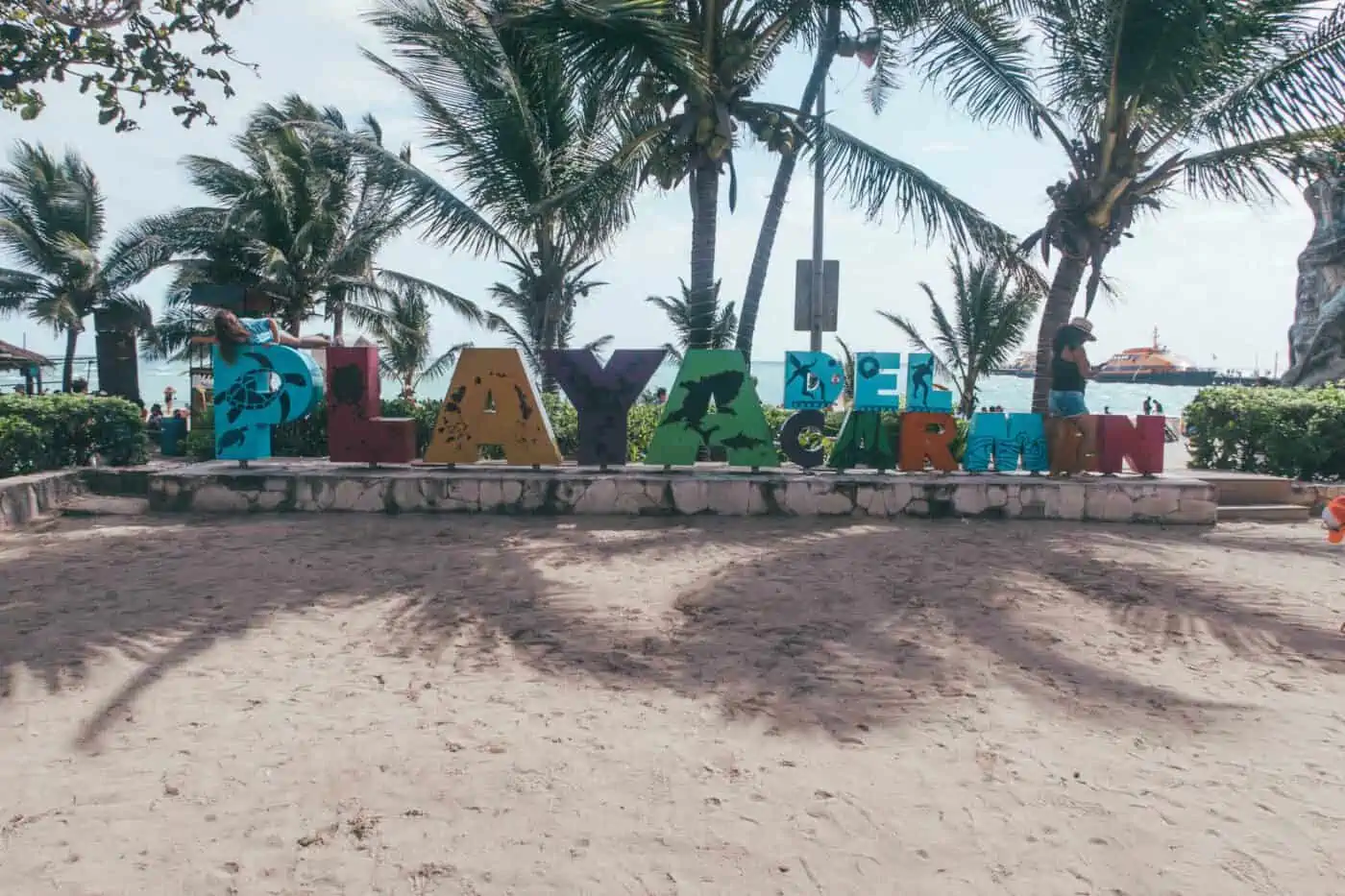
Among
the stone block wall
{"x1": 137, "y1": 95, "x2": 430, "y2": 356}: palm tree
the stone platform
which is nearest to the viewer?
the stone block wall

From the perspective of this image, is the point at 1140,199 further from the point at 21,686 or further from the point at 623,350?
the point at 21,686

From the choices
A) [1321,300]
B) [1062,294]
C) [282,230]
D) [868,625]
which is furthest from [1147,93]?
[1321,300]

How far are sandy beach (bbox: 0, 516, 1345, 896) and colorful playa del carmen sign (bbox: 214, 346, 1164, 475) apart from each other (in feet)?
7.64

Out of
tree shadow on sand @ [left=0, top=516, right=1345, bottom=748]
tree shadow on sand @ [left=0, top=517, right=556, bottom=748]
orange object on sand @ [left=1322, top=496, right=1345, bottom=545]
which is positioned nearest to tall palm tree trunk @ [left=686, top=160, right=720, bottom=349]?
tree shadow on sand @ [left=0, top=516, right=1345, bottom=748]

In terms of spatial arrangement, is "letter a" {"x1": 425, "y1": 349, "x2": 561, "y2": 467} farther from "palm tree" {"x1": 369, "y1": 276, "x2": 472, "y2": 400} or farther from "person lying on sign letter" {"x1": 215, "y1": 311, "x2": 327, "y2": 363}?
"palm tree" {"x1": 369, "y1": 276, "x2": 472, "y2": 400}

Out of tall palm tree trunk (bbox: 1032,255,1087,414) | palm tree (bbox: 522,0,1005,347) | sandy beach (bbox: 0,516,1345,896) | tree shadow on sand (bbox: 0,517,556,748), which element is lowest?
sandy beach (bbox: 0,516,1345,896)

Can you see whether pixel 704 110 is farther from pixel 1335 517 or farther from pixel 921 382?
pixel 1335 517

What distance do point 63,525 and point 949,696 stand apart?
27.1 ft

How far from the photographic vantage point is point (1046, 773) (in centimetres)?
372

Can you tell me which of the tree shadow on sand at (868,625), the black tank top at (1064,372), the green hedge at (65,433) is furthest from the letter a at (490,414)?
the black tank top at (1064,372)

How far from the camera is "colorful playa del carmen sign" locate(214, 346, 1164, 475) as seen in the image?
370 inches

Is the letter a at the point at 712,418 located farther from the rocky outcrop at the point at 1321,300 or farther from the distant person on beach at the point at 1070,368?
the rocky outcrop at the point at 1321,300

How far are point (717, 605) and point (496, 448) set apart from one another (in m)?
6.68

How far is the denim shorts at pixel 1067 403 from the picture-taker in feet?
30.7
